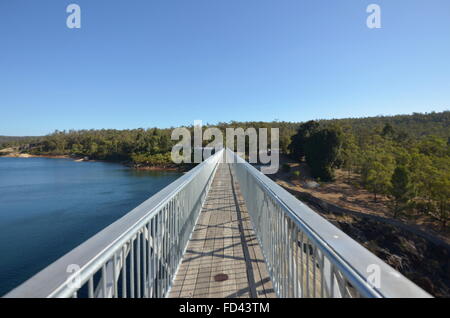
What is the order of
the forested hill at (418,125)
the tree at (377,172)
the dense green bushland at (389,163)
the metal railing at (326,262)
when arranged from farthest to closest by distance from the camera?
the forested hill at (418,125)
the tree at (377,172)
the dense green bushland at (389,163)
the metal railing at (326,262)

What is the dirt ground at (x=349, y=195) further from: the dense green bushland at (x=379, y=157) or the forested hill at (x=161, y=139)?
the forested hill at (x=161, y=139)

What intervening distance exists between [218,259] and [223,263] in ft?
0.36

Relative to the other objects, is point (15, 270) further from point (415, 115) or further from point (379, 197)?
point (415, 115)

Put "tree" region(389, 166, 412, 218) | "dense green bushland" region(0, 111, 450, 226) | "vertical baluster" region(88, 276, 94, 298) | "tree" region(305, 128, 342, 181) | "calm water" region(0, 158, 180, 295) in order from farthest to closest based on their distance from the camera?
"tree" region(305, 128, 342, 181)
"dense green bushland" region(0, 111, 450, 226)
"tree" region(389, 166, 412, 218)
"calm water" region(0, 158, 180, 295)
"vertical baluster" region(88, 276, 94, 298)

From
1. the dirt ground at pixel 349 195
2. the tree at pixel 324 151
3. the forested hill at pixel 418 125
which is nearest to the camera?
the dirt ground at pixel 349 195

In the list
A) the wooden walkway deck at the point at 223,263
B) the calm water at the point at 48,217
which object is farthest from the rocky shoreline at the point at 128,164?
the wooden walkway deck at the point at 223,263

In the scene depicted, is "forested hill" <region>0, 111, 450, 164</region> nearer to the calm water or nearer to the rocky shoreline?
the rocky shoreline

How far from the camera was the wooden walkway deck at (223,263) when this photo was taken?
2.22 m

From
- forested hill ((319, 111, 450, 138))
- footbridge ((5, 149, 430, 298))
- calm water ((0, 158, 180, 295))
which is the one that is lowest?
calm water ((0, 158, 180, 295))

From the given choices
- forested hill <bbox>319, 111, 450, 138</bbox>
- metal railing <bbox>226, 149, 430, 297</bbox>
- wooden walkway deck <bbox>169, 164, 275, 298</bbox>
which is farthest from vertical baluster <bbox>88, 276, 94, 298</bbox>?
forested hill <bbox>319, 111, 450, 138</bbox>

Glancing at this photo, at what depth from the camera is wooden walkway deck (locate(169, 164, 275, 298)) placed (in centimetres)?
222

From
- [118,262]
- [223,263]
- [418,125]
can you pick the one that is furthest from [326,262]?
[418,125]

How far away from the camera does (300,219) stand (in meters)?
1.42
